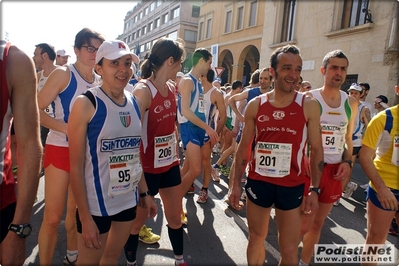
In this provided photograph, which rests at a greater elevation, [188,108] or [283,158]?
[188,108]

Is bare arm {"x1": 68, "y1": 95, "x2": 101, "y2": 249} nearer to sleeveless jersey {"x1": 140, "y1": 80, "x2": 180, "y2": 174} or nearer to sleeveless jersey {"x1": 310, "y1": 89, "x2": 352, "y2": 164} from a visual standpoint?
sleeveless jersey {"x1": 140, "y1": 80, "x2": 180, "y2": 174}

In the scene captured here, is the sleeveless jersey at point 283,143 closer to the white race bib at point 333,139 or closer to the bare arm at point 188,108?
the white race bib at point 333,139

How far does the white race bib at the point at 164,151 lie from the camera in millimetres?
2744

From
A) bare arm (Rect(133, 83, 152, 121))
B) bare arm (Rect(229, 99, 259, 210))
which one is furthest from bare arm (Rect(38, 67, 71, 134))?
bare arm (Rect(229, 99, 259, 210))

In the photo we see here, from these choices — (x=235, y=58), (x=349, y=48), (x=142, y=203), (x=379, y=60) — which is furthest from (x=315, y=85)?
(x=142, y=203)

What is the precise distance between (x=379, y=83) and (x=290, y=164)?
11491 millimetres

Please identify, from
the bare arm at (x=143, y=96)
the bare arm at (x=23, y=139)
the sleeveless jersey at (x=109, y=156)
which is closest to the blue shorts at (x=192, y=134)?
the bare arm at (x=143, y=96)

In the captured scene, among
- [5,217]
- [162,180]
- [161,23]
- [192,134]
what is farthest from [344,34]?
[161,23]

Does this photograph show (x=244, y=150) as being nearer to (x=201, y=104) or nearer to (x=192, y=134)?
(x=192, y=134)

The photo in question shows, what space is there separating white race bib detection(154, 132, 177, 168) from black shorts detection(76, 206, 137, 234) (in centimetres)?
68

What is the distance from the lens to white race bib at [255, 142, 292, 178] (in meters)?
2.44

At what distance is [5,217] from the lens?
5.07 feet

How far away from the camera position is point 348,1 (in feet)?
44.9

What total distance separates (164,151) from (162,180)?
277 mm
